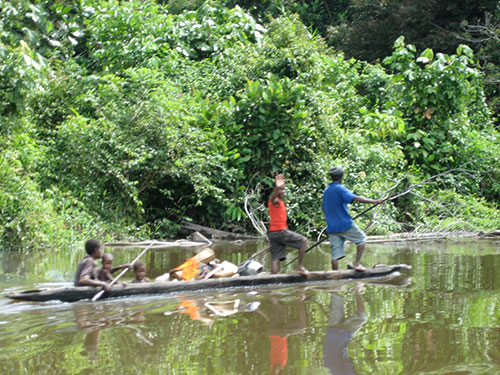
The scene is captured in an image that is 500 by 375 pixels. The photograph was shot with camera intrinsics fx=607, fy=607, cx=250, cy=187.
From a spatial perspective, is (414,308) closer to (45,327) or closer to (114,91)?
(45,327)

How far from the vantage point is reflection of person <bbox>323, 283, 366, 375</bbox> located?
4.34 metres

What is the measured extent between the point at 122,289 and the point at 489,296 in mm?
4166

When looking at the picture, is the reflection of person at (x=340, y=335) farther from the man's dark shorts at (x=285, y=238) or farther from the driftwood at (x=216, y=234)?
the driftwood at (x=216, y=234)

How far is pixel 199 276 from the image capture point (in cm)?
791

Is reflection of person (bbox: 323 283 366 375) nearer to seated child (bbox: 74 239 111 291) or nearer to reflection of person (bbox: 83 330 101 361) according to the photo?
reflection of person (bbox: 83 330 101 361)

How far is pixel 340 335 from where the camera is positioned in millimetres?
5168

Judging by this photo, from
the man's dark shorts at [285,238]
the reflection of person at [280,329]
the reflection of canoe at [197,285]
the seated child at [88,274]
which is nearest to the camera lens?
the reflection of person at [280,329]

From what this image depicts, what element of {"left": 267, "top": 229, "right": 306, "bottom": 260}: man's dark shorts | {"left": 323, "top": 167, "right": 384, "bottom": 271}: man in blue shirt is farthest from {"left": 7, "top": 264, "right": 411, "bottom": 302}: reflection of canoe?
{"left": 267, "top": 229, "right": 306, "bottom": 260}: man's dark shorts

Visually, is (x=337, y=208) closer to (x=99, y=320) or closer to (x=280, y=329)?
(x=280, y=329)

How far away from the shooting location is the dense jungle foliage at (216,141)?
1355cm

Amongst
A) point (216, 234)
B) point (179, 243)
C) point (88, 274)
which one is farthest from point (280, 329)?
point (216, 234)

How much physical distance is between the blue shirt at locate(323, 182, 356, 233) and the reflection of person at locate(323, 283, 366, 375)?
4.95 ft

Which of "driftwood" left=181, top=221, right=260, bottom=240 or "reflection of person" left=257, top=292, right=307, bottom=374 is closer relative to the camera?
"reflection of person" left=257, top=292, right=307, bottom=374

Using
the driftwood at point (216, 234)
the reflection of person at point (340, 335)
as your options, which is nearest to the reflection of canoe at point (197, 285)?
the reflection of person at point (340, 335)
